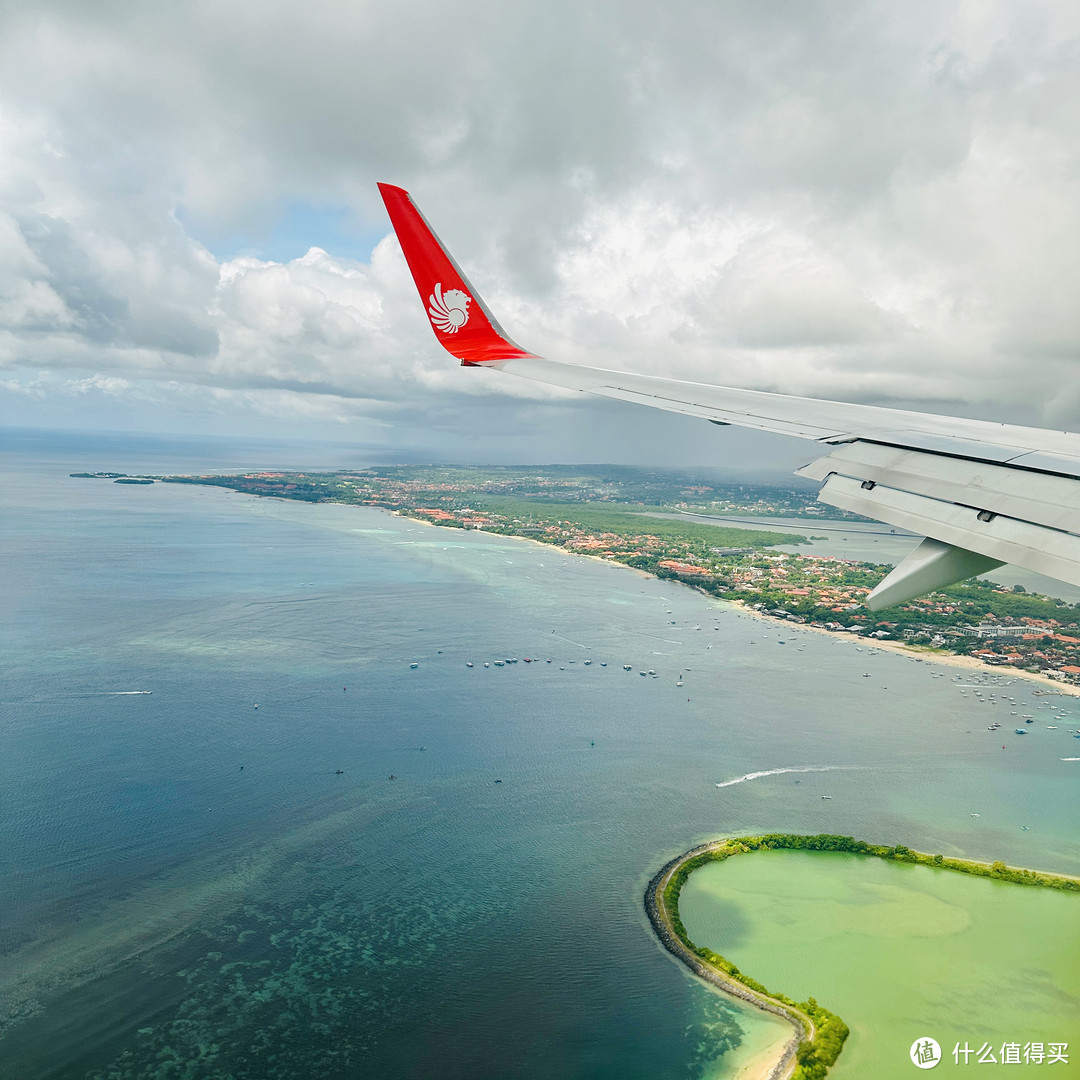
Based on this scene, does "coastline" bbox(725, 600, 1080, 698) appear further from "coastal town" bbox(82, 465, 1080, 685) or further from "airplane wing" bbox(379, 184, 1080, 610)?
"airplane wing" bbox(379, 184, 1080, 610)

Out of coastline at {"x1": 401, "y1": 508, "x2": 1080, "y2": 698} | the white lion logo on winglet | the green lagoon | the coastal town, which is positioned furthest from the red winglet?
coastline at {"x1": 401, "y1": 508, "x2": 1080, "y2": 698}

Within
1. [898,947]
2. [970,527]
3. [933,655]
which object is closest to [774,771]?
[898,947]

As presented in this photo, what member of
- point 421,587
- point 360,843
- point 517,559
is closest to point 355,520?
point 517,559

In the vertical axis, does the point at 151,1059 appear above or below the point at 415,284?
below

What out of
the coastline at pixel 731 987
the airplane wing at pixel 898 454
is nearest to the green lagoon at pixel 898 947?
the coastline at pixel 731 987

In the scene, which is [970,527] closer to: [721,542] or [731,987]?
[731,987]

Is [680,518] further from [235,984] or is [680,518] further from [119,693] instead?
[235,984]
